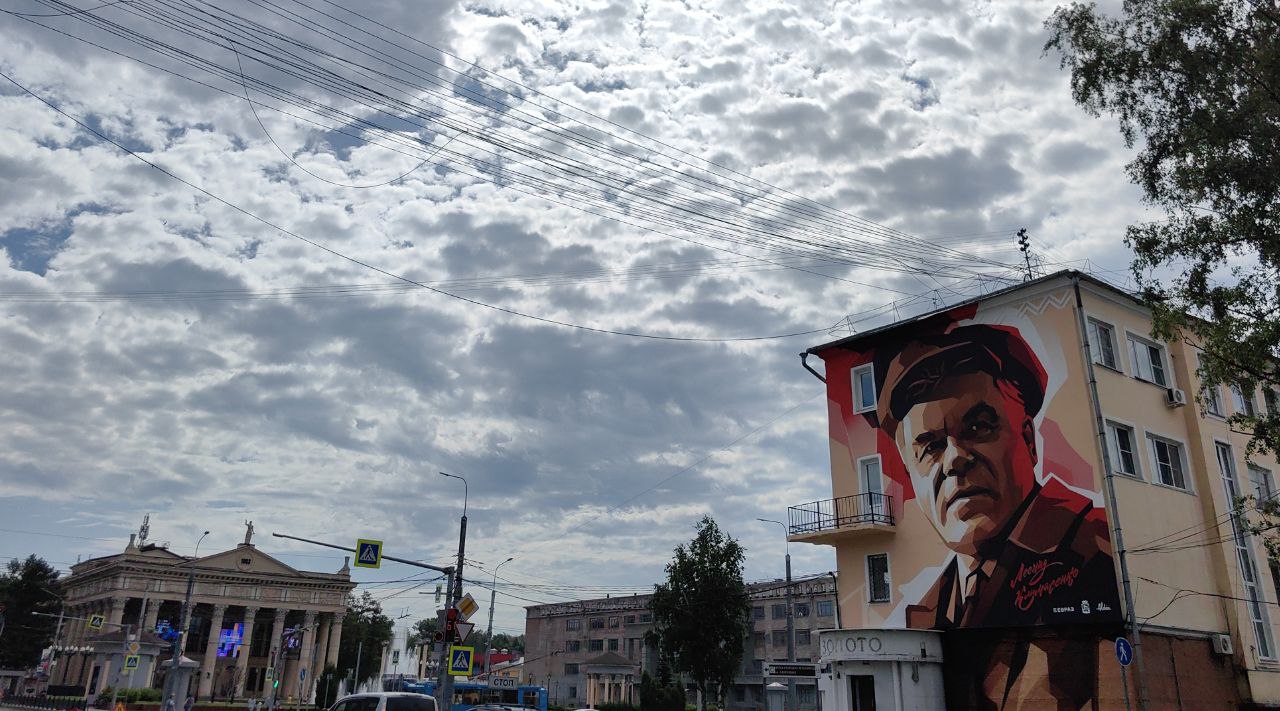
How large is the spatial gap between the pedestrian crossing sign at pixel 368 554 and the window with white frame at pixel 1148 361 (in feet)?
87.1

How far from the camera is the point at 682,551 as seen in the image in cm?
4844

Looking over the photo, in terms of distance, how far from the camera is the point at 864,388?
110 feet

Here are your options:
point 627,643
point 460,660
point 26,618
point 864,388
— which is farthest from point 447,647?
point 26,618

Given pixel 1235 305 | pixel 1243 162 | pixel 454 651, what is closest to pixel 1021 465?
pixel 1235 305

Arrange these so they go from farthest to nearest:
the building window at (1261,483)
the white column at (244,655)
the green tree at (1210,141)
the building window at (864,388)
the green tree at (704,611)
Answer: the white column at (244,655) < the green tree at (704,611) < the building window at (864,388) < the building window at (1261,483) < the green tree at (1210,141)

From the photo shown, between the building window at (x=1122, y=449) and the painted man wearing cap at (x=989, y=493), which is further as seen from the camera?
the building window at (x=1122, y=449)

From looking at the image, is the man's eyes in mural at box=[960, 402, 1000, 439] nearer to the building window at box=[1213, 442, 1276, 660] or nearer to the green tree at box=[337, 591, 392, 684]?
the building window at box=[1213, 442, 1276, 660]

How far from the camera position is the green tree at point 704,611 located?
151ft

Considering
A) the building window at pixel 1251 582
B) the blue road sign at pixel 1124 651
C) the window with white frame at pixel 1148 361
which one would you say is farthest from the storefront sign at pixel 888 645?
the window with white frame at pixel 1148 361

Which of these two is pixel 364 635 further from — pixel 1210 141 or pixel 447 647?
pixel 1210 141

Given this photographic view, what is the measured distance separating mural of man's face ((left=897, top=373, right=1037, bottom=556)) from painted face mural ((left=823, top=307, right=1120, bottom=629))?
0.12 ft

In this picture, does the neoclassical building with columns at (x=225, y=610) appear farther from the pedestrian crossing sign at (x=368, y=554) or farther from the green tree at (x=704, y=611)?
the pedestrian crossing sign at (x=368, y=554)

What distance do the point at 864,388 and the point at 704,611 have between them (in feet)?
60.6

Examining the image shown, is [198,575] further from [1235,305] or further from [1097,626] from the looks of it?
[1235,305]
